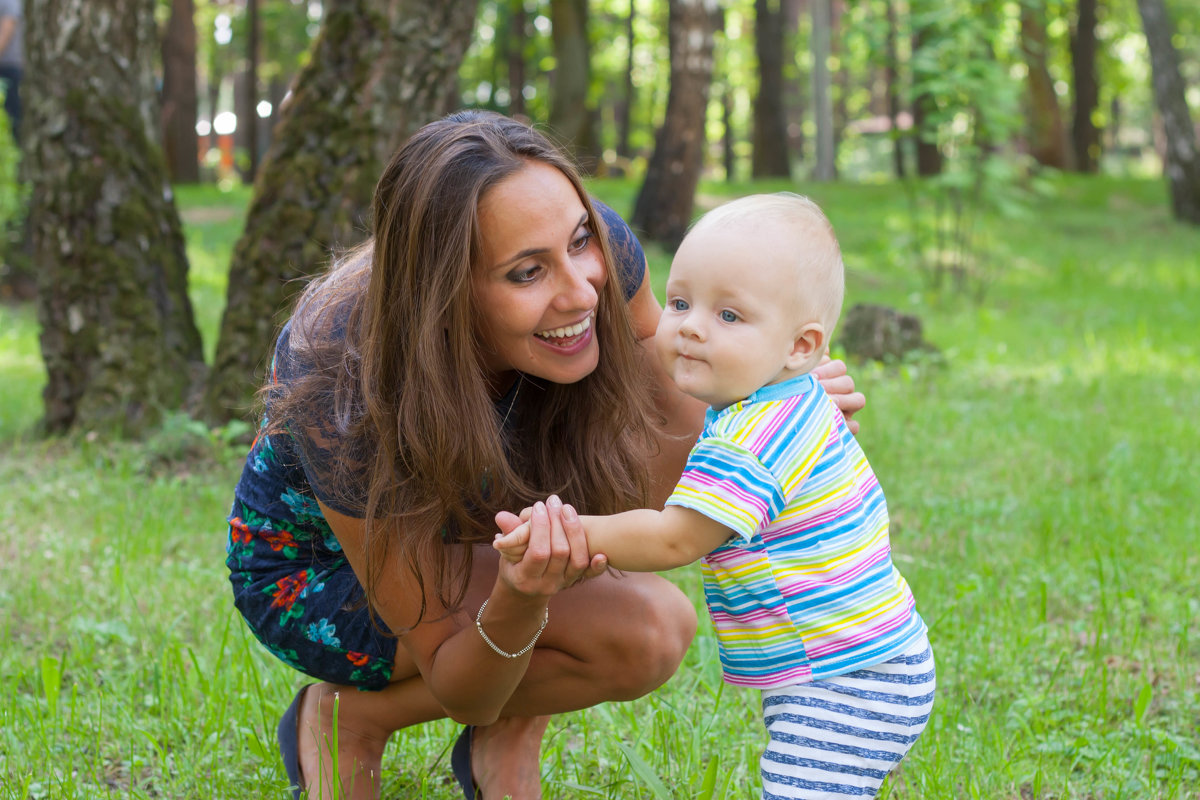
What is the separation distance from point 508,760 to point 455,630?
0.34 metres

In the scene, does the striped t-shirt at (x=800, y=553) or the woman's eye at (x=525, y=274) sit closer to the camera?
the striped t-shirt at (x=800, y=553)

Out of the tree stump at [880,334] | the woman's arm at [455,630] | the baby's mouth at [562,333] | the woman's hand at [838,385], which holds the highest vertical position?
the baby's mouth at [562,333]

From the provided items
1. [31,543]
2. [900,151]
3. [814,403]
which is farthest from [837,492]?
[900,151]

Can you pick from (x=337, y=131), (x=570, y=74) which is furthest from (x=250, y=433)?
(x=570, y=74)

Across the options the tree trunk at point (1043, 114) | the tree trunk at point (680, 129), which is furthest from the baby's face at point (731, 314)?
the tree trunk at point (1043, 114)

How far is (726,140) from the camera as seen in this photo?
26.9m

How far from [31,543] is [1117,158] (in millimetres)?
38336

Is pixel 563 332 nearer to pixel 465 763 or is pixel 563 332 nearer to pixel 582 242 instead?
pixel 582 242

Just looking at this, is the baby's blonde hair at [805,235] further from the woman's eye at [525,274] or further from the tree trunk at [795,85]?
the tree trunk at [795,85]

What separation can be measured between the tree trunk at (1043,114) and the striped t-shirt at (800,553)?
1469 centimetres

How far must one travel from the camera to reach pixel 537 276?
1943 millimetres

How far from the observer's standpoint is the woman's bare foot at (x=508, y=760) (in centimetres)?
224

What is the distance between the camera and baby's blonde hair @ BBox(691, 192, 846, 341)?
1.70 m

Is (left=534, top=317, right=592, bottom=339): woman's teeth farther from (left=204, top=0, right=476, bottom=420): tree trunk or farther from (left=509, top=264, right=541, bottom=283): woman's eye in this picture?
(left=204, top=0, right=476, bottom=420): tree trunk
